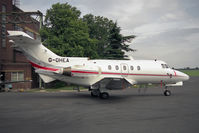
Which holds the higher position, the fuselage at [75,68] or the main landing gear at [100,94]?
the fuselage at [75,68]

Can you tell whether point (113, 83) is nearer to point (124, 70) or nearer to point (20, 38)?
point (124, 70)

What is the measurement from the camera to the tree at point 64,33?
24.4 metres

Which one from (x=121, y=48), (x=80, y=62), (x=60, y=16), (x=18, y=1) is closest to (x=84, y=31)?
(x=60, y=16)

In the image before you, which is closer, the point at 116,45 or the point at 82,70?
the point at 82,70

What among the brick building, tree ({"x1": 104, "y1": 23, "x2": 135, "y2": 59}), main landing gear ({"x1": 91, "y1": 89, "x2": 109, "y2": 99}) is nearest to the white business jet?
main landing gear ({"x1": 91, "y1": 89, "x2": 109, "y2": 99})

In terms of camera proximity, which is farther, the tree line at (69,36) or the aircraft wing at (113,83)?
the tree line at (69,36)

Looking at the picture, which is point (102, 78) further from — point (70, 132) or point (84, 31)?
point (84, 31)

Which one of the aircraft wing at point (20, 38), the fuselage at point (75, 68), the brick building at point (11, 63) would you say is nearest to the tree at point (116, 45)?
the brick building at point (11, 63)

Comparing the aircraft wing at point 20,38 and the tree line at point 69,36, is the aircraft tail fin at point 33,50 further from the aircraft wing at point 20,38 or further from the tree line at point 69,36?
the tree line at point 69,36

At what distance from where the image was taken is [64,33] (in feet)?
82.8

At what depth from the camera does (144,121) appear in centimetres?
688

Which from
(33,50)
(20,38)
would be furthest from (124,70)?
(20,38)

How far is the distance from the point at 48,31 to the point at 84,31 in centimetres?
600

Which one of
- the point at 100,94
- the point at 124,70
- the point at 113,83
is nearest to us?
the point at 113,83
